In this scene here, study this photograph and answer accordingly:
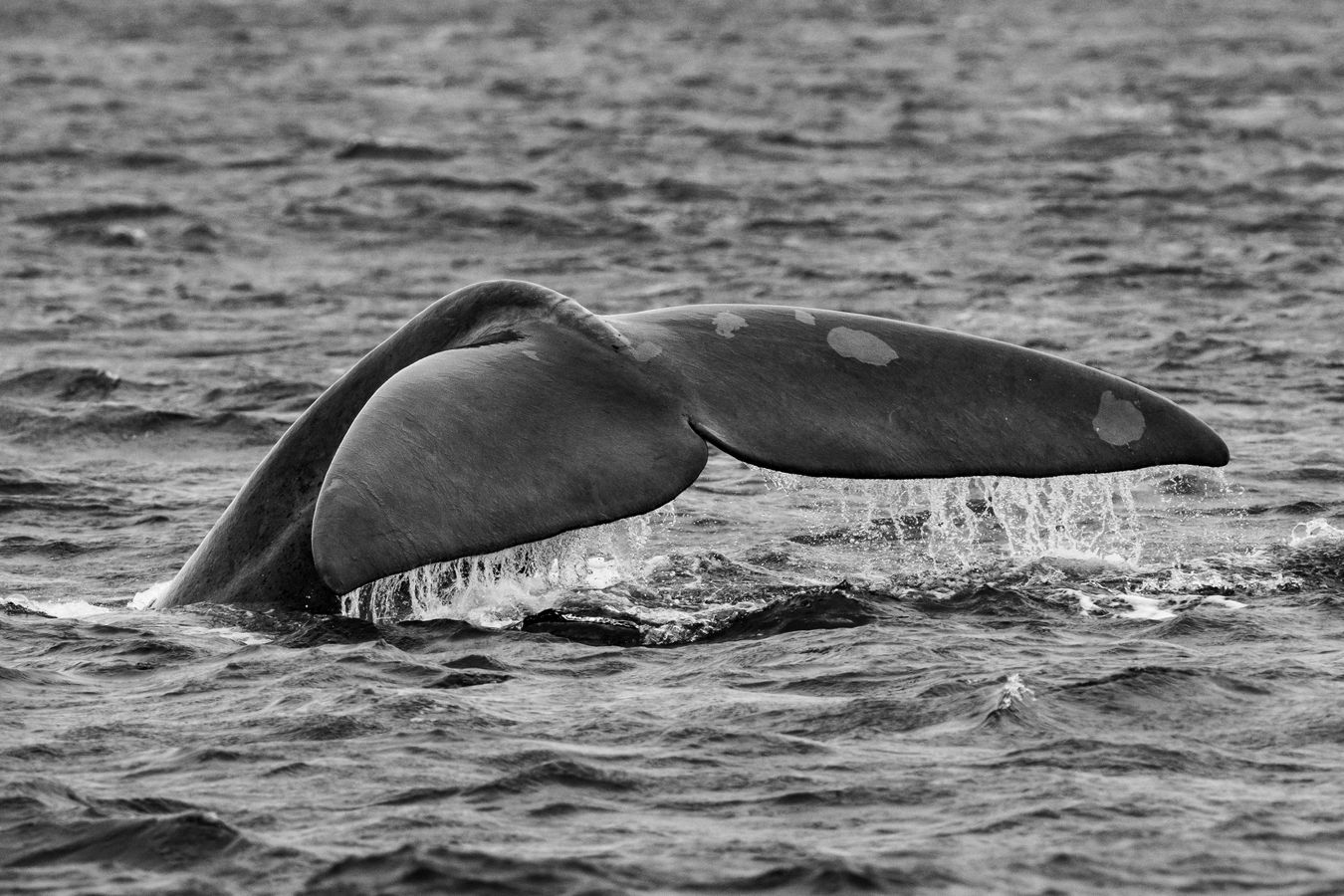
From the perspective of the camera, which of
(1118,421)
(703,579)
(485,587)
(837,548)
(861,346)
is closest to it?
(1118,421)

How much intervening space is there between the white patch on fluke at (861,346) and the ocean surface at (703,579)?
0.72 meters

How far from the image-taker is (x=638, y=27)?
56781 mm

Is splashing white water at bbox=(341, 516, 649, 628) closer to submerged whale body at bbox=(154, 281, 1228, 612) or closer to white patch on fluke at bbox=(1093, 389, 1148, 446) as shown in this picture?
submerged whale body at bbox=(154, 281, 1228, 612)

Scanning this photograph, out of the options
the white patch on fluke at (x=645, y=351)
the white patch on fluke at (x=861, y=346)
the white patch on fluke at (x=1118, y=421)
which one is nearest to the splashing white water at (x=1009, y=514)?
the white patch on fluke at (x=1118, y=421)

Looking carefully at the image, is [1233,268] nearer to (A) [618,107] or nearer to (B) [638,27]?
(A) [618,107]

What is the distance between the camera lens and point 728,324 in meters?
7.69

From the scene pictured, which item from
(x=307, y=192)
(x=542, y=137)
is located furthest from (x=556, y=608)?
(x=542, y=137)

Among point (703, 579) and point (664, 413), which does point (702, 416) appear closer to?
point (664, 413)

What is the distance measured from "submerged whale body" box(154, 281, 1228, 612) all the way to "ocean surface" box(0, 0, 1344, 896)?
330mm

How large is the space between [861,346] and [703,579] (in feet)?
8.15

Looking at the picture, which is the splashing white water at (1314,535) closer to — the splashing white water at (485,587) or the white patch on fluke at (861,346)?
the splashing white water at (485,587)

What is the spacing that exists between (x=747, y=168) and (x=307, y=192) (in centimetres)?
570

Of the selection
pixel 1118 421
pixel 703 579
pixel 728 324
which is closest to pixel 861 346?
pixel 728 324

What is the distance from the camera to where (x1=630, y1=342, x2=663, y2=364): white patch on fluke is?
7.47 metres
